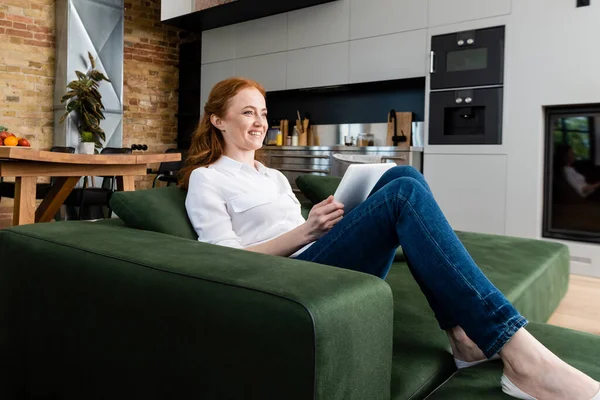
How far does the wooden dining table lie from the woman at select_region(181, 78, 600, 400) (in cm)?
140

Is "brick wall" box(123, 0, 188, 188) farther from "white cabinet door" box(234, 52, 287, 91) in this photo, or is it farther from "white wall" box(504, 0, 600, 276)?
"white wall" box(504, 0, 600, 276)

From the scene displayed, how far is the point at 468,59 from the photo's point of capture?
4.17 meters

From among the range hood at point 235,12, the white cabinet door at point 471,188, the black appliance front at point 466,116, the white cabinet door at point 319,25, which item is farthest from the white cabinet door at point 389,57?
the white cabinet door at point 471,188

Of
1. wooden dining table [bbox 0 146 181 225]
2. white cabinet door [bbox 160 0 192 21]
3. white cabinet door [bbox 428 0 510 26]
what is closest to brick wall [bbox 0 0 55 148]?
white cabinet door [bbox 160 0 192 21]

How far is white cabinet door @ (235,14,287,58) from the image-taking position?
5.56m

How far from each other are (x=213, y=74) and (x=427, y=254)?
18.5ft

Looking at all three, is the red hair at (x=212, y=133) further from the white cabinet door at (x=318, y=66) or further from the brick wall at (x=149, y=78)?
the brick wall at (x=149, y=78)

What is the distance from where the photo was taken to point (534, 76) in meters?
3.82

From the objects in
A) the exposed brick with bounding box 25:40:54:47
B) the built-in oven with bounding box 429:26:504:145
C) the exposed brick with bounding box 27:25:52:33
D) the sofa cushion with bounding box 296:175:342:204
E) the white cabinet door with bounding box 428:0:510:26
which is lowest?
the sofa cushion with bounding box 296:175:342:204

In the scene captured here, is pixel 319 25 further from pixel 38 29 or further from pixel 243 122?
pixel 243 122

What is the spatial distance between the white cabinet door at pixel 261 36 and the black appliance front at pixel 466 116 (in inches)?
78.1

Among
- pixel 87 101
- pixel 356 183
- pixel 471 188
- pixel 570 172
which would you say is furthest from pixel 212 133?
pixel 87 101

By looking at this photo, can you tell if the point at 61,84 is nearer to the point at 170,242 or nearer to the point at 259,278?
the point at 170,242

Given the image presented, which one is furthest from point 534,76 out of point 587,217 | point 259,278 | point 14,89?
point 14,89
